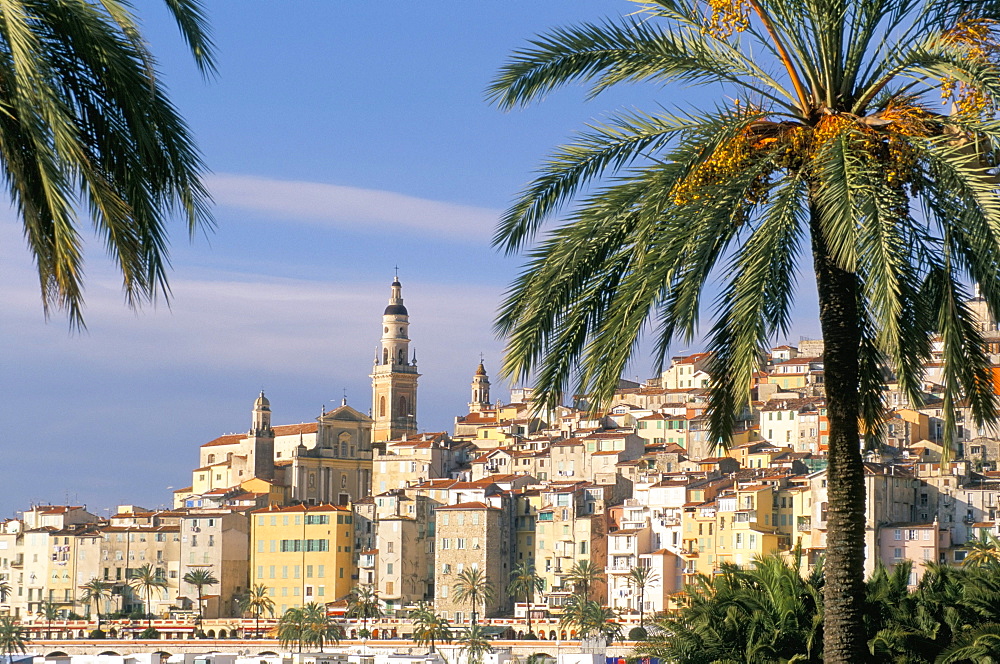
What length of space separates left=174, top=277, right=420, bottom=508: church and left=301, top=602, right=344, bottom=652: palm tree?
2502 cm

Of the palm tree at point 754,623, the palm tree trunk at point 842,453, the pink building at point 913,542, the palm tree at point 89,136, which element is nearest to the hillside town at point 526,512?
the pink building at point 913,542

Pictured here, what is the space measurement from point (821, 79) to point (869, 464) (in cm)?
7725

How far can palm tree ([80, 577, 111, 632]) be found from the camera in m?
111

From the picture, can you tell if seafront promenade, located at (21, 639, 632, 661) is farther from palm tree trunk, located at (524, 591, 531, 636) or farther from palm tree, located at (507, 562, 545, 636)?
palm tree, located at (507, 562, 545, 636)

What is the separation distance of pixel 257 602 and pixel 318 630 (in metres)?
12.5

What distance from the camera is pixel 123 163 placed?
316 inches

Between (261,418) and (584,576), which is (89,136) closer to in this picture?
(584,576)

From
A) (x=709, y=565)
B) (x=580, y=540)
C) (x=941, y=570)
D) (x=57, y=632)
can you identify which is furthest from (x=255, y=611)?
(x=941, y=570)

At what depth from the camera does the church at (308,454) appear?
424 ft

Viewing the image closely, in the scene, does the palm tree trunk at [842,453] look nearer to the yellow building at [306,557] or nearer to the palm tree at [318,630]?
the palm tree at [318,630]

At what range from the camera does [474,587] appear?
97.4 meters

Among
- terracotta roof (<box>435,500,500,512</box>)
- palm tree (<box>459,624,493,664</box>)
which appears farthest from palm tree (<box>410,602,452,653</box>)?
terracotta roof (<box>435,500,500,512</box>)

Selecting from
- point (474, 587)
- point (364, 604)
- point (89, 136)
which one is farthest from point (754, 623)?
point (364, 604)

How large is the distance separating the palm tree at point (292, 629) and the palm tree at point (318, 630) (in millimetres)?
152
